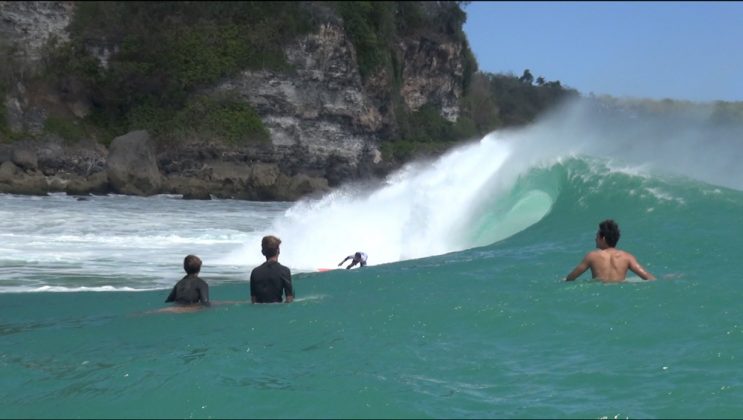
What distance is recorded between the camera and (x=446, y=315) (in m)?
8.05

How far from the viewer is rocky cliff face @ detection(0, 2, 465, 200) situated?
144 feet

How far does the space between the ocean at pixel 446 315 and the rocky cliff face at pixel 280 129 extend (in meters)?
24.6

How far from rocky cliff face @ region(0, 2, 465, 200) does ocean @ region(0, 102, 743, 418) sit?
24.6 m

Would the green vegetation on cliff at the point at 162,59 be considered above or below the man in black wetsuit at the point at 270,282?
above

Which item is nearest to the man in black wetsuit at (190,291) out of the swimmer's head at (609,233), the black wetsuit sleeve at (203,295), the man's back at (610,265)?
the black wetsuit sleeve at (203,295)

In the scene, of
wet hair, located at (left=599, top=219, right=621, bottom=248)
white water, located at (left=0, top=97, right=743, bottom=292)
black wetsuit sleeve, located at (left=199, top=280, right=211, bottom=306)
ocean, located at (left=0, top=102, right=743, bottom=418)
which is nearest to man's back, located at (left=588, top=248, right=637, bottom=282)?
wet hair, located at (left=599, top=219, right=621, bottom=248)

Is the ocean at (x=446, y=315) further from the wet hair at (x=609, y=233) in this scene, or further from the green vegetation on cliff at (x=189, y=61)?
the green vegetation on cliff at (x=189, y=61)

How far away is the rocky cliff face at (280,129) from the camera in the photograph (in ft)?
→ 144

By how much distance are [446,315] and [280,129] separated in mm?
41320

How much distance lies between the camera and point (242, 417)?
536 centimetres

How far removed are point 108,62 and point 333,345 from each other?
4560cm

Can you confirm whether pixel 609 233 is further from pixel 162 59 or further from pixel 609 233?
pixel 162 59

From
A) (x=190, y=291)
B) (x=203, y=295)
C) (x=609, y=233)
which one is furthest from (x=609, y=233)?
(x=190, y=291)

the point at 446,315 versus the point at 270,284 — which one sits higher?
the point at 270,284
